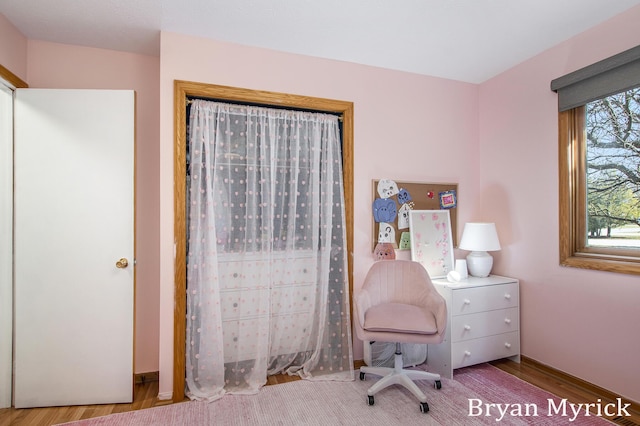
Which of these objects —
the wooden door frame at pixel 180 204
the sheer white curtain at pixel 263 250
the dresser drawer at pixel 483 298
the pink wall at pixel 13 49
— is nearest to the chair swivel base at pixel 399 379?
the sheer white curtain at pixel 263 250

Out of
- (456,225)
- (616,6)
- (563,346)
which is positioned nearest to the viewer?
(616,6)

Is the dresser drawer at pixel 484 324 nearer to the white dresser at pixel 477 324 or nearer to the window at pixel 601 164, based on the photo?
the white dresser at pixel 477 324

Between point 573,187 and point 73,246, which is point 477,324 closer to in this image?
point 573,187

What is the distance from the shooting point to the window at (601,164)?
231 centimetres

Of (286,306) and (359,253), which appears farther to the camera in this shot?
(359,253)

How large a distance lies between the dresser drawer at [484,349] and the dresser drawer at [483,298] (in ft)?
0.82

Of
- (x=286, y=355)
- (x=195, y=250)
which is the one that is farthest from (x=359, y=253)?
(x=195, y=250)

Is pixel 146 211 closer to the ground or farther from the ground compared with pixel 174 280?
farther from the ground

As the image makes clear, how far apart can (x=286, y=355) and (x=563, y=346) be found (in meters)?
2.18

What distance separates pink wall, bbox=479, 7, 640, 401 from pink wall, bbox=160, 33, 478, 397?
0.26 m

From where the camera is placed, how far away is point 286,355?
2.75m

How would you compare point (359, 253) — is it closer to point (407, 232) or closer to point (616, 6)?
point (407, 232)

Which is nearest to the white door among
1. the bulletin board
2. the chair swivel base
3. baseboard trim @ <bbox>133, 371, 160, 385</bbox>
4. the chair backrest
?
baseboard trim @ <bbox>133, 371, 160, 385</bbox>

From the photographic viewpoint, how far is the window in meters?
2.31
